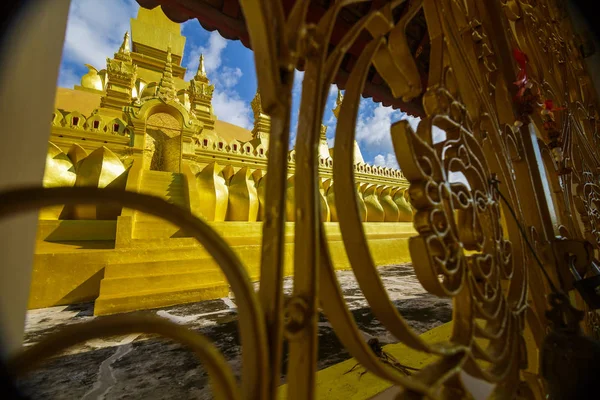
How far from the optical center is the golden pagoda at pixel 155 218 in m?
1.40

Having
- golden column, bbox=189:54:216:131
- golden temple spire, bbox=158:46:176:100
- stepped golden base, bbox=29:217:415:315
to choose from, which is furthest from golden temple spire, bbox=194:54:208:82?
stepped golden base, bbox=29:217:415:315

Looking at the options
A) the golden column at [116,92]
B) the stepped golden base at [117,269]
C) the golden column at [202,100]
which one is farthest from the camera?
the golden column at [202,100]

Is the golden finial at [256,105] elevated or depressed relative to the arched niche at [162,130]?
elevated

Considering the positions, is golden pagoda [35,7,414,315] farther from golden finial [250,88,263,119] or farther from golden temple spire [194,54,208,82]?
golden temple spire [194,54,208,82]

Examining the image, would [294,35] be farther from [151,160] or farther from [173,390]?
[151,160]

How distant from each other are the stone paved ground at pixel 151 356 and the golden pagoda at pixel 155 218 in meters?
0.16

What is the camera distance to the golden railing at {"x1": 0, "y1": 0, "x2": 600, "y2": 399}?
19 centimetres

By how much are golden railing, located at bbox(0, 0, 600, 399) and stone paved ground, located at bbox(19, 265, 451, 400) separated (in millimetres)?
381

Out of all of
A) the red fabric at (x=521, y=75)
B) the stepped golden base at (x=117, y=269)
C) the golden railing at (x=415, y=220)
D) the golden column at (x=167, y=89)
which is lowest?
the stepped golden base at (x=117, y=269)

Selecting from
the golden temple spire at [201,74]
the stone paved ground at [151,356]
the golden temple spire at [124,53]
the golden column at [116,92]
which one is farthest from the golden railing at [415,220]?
the golden temple spire at [124,53]

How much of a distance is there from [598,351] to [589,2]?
2.58 feet

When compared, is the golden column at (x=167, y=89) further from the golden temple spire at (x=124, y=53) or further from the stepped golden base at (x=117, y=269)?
the golden temple spire at (x=124, y=53)

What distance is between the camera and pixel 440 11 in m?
0.49

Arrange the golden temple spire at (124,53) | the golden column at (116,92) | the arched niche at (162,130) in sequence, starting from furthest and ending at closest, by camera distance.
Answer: the golden temple spire at (124,53), the golden column at (116,92), the arched niche at (162,130)
